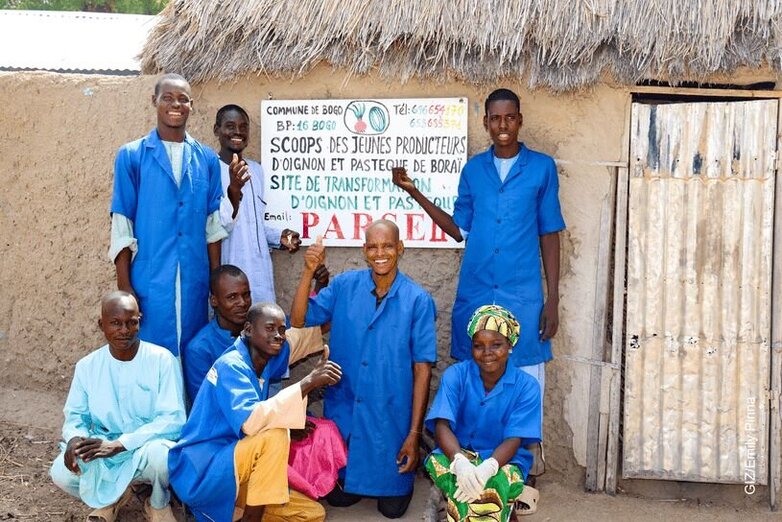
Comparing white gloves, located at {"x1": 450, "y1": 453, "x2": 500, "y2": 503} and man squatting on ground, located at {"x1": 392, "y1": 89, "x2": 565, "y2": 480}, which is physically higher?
man squatting on ground, located at {"x1": 392, "y1": 89, "x2": 565, "y2": 480}

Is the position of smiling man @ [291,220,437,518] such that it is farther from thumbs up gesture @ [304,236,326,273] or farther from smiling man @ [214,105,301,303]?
smiling man @ [214,105,301,303]

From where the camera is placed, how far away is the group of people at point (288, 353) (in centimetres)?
409

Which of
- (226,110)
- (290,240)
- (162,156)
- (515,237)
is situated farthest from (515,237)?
(162,156)

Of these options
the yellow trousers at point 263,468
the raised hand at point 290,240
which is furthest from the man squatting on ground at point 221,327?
the yellow trousers at point 263,468

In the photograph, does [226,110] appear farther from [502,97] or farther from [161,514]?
[161,514]

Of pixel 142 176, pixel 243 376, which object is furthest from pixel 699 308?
pixel 142 176

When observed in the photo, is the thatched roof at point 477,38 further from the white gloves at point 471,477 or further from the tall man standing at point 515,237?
the white gloves at point 471,477

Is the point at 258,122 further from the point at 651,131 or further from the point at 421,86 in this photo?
the point at 651,131

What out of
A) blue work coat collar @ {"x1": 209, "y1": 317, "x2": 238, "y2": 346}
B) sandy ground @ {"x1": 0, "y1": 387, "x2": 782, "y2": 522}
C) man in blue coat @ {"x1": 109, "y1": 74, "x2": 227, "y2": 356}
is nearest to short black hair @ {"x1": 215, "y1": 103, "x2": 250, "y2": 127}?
man in blue coat @ {"x1": 109, "y1": 74, "x2": 227, "y2": 356}

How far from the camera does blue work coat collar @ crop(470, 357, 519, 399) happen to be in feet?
14.2

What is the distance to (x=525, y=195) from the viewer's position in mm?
4742

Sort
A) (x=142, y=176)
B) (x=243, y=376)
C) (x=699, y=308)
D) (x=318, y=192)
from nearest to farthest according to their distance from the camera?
(x=243, y=376)
(x=142, y=176)
(x=699, y=308)
(x=318, y=192)

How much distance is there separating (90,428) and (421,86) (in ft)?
8.08

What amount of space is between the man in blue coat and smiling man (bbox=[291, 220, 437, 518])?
58 cm
